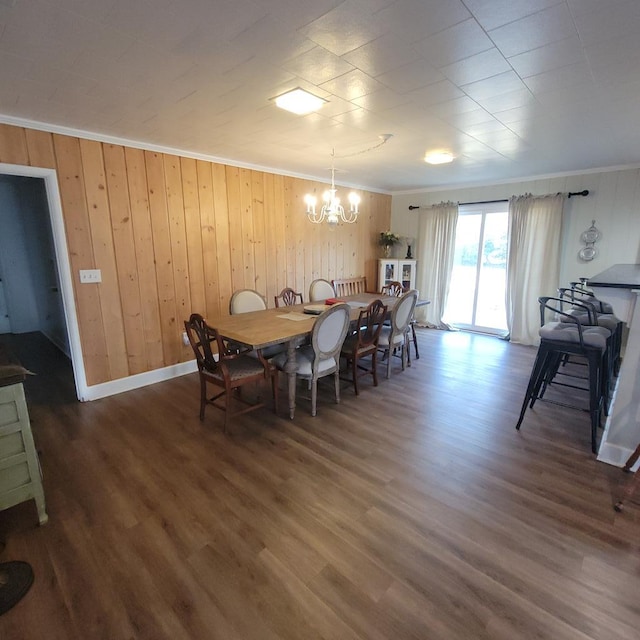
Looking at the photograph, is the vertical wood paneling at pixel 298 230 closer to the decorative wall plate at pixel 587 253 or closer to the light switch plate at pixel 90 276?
the light switch plate at pixel 90 276

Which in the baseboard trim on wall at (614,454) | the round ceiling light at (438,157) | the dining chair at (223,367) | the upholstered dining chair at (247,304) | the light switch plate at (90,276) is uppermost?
the round ceiling light at (438,157)

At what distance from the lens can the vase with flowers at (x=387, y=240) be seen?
6234 mm

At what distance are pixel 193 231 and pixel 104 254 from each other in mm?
950

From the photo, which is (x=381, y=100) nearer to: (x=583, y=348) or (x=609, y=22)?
(x=609, y=22)

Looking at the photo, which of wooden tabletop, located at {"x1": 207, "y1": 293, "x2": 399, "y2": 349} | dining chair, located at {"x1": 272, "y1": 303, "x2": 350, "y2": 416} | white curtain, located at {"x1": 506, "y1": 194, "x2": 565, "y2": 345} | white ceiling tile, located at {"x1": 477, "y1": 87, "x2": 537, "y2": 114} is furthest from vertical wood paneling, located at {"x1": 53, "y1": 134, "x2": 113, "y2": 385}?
white curtain, located at {"x1": 506, "y1": 194, "x2": 565, "y2": 345}

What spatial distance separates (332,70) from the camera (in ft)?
6.17

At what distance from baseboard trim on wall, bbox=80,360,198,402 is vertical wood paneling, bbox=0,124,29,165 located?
2.02 meters

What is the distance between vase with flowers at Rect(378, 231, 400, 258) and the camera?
6.23 meters

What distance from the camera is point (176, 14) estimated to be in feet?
4.65

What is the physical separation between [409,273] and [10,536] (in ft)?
19.7

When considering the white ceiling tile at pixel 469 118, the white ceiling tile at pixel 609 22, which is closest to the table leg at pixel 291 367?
the white ceiling tile at pixel 469 118

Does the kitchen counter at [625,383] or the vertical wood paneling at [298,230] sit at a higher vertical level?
the vertical wood paneling at [298,230]

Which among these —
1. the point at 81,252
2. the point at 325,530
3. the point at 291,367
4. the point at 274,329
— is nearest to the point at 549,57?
the point at 274,329

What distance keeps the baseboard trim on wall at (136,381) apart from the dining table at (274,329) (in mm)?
1065
